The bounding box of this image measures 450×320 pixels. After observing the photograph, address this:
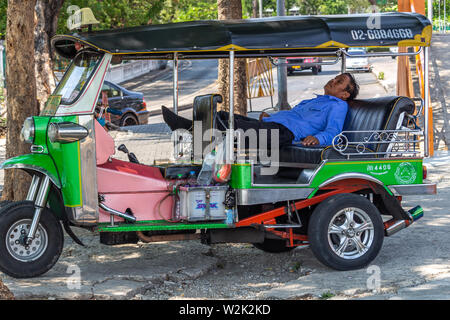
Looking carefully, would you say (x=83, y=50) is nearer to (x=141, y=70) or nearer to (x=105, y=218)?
(x=105, y=218)

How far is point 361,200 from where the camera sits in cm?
683

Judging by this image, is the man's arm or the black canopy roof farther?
the man's arm

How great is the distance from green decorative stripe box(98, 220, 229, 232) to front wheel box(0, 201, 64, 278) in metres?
0.44

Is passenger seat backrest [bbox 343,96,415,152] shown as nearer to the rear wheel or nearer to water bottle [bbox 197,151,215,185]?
water bottle [bbox 197,151,215,185]

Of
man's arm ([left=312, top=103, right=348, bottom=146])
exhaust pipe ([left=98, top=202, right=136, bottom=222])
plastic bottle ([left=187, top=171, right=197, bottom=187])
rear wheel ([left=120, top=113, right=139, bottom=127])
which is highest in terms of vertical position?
rear wheel ([left=120, top=113, right=139, bottom=127])

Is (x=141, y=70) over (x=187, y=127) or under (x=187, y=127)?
over

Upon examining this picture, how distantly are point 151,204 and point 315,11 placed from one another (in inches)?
2908

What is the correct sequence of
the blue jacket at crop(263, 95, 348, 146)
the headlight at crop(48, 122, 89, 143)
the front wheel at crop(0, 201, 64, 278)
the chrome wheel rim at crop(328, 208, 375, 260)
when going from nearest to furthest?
the headlight at crop(48, 122, 89, 143) < the front wheel at crop(0, 201, 64, 278) < the chrome wheel rim at crop(328, 208, 375, 260) < the blue jacket at crop(263, 95, 348, 146)

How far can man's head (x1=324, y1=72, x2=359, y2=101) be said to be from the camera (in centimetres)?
772

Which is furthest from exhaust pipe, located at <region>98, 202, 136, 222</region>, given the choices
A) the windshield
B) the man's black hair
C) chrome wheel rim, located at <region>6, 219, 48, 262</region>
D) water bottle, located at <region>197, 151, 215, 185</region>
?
the man's black hair

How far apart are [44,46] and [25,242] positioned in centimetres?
1296

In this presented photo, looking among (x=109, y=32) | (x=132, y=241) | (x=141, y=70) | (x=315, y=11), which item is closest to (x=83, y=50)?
(x=109, y=32)
